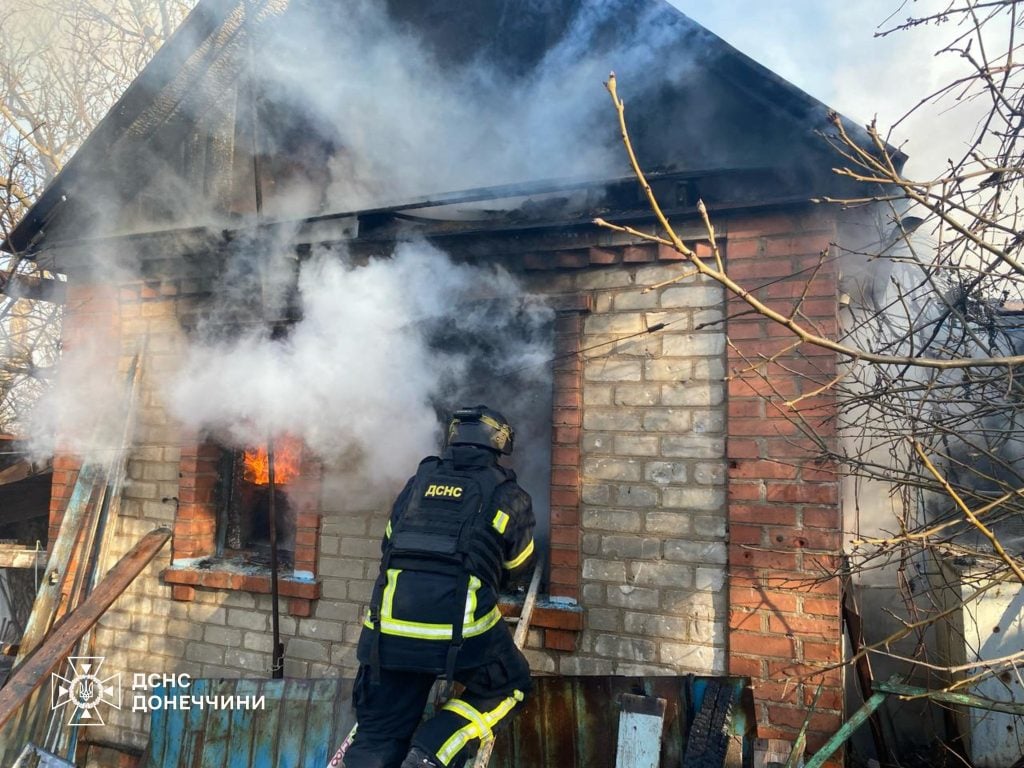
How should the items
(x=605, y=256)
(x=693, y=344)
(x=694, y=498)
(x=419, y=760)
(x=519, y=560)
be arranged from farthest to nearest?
(x=605, y=256) → (x=693, y=344) → (x=694, y=498) → (x=519, y=560) → (x=419, y=760)

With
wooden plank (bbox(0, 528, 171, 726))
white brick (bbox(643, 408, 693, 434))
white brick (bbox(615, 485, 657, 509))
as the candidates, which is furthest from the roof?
wooden plank (bbox(0, 528, 171, 726))

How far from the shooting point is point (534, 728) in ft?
11.2

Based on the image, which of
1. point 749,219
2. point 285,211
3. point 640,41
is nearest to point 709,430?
point 749,219

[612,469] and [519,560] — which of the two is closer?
[519,560]

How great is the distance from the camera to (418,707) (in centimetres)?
314

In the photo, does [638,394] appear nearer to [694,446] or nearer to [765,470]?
[694,446]

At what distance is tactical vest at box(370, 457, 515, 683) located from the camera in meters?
2.97

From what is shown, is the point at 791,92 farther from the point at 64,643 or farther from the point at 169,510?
the point at 64,643

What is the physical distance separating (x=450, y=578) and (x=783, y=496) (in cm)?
179

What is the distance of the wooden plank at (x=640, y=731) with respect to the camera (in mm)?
2928

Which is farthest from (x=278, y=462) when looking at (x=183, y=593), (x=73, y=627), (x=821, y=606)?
(x=821, y=606)

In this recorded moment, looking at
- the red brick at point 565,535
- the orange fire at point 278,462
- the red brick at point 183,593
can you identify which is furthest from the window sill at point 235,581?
the red brick at point 565,535

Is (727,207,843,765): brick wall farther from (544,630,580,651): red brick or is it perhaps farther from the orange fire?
the orange fire

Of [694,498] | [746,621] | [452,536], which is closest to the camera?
[452,536]
